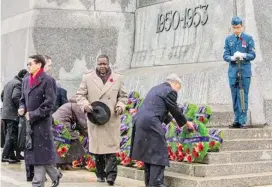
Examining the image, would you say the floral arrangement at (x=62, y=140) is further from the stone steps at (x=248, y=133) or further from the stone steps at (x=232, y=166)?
the stone steps at (x=248, y=133)

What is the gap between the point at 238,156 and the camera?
8.55m

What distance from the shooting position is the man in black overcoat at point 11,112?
10.6 meters

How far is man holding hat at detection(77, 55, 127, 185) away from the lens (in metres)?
8.05

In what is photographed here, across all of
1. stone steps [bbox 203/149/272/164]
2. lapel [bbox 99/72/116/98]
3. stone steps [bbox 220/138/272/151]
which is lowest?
stone steps [bbox 203/149/272/164]

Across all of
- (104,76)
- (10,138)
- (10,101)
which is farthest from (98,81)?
(10,138)

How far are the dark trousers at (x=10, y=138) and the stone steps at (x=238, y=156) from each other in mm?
4202

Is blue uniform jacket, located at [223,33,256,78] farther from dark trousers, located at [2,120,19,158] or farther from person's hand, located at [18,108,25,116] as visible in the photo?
dark trousers, located at [2,120,19,158]

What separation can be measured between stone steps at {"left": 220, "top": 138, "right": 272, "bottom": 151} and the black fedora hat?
1.75 metres

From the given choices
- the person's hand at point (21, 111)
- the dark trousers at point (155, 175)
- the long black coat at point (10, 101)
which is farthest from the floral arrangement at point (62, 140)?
the dark trousers at point (155, 175)

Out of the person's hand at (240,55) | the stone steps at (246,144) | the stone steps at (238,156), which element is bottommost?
the stone steps at (238,156)

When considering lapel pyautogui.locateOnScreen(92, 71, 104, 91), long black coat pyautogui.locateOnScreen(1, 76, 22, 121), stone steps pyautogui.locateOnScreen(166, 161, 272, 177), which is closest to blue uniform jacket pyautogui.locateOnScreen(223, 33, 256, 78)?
stone steps pyautogui.locateOnScreen(166, 161, 272, 177)

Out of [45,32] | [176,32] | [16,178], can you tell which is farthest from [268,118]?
[45,32]

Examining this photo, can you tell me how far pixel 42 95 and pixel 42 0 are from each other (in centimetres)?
628

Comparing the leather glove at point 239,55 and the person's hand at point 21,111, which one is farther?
the leather glove at point 239,55
